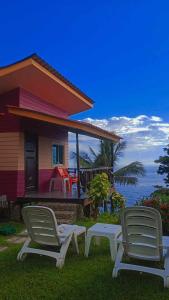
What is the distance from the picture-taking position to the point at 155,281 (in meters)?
4.94

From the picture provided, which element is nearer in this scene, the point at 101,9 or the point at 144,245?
the point at 144,245

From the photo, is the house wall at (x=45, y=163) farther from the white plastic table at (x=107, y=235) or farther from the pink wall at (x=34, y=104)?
the white plastic table at (x=107, y=235)

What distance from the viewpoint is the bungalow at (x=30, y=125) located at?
33.7 ft

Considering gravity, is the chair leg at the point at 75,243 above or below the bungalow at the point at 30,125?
below

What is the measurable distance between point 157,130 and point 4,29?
22.3m

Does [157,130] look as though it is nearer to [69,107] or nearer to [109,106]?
[109,106]

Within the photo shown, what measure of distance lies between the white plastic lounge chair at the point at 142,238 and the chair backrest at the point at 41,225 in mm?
1199

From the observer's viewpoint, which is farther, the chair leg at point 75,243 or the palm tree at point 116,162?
the palm tree at point 116,162

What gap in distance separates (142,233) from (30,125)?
7580mm

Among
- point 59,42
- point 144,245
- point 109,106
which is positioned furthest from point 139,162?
point 144,245

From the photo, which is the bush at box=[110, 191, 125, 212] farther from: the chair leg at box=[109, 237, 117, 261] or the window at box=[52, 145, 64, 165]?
the chair leg at box=[109, 237, 117, 261]

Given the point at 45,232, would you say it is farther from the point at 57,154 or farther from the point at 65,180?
the point at 57,154

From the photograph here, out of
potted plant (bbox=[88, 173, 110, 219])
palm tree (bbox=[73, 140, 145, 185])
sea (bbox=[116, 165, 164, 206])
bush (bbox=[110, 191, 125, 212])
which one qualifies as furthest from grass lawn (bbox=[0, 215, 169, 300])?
palm tree (bbox=[73, 140, 145, 185])

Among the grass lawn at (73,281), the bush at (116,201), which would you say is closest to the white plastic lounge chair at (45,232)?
the grass lawn at (73,281)
